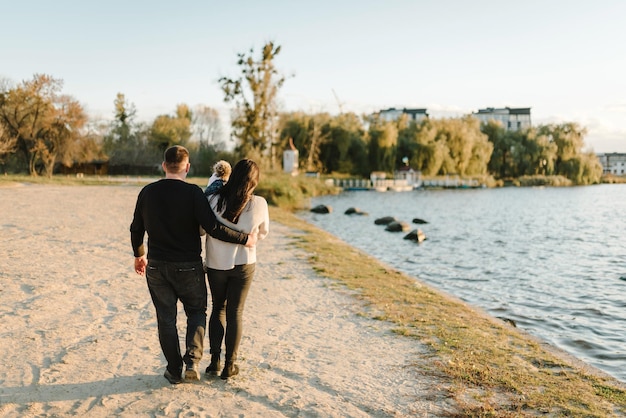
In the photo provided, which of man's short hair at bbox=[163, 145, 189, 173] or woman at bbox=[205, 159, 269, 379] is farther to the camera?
woman at bbox=[205, 159, 269, 379]

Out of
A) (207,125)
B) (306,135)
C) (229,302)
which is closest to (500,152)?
(306,135)

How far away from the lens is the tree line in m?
41.6

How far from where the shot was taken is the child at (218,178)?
5.00m

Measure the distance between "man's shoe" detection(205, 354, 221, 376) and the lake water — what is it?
5165 mm

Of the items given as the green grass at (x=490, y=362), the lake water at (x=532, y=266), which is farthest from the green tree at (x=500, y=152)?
the green grass at (x=490, y=362)

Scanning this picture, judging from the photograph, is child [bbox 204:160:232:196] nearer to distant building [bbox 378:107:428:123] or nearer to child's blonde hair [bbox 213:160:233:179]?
child's blonde hair [bbox 213:160:233:179]

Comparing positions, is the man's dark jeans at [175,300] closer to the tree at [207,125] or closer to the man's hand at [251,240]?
the man's hand at [251,240]

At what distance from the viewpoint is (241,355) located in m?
6.05

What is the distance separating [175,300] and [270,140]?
42831mm

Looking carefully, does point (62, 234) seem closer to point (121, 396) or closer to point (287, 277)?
point (287, 277)

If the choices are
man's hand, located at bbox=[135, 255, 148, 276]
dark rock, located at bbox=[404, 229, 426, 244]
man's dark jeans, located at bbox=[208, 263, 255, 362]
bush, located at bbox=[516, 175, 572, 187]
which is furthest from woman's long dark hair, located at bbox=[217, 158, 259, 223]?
bush, located at bbox=[516, 175, 572, 187]

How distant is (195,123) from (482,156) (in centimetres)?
4209

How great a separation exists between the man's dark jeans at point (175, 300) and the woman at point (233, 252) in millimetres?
157

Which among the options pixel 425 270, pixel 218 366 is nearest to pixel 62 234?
pixel 425 270
